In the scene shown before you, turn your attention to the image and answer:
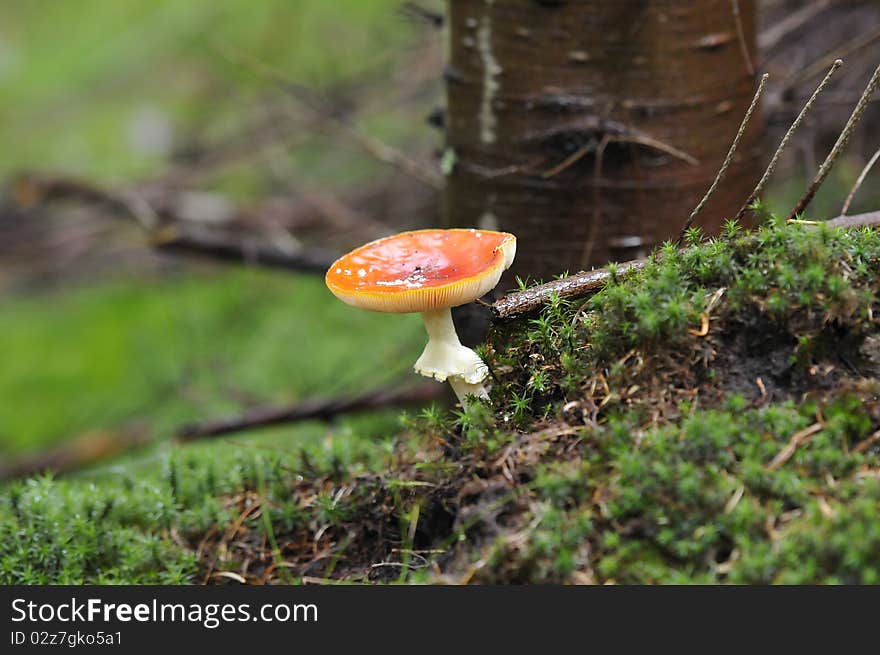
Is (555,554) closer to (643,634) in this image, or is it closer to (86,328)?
(643,634)

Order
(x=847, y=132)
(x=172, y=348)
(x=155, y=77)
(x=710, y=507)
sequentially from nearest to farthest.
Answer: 1. (x=710, y=507)
2. (x=847, y=132)
3. (x=172, y=348)
4. (x=155, y=77)

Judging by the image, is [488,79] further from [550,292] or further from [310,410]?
[310,410]

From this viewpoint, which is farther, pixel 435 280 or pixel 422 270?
pixel 422 270

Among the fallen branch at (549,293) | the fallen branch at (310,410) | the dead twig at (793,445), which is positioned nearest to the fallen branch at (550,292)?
the fallen branch at (549,293)

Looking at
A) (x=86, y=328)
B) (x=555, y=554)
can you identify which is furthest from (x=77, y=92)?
(x=555, y=554)

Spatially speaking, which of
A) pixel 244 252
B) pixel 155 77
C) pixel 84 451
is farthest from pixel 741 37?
pixel 155 77

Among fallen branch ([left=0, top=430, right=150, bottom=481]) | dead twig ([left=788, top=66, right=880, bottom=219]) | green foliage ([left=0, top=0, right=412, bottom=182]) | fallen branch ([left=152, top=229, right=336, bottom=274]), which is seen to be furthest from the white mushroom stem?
green foliage ([left=0, top=0, right=412, bottom=182])

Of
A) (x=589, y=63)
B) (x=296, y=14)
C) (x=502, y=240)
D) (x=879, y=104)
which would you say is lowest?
(x=296, y=14)
